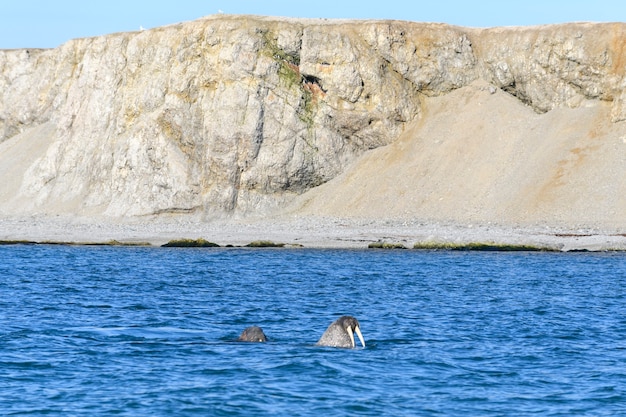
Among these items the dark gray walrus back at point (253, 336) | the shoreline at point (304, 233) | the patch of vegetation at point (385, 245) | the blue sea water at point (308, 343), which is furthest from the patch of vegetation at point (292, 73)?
the dark gray walrus back at point (253, 336)

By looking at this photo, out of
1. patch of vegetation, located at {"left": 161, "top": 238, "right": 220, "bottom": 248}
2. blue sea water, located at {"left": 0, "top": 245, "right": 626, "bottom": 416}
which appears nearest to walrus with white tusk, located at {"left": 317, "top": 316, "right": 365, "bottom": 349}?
blue sea water, located at {"left": 0, "top": 245, "right": 626, "bottom": 416}

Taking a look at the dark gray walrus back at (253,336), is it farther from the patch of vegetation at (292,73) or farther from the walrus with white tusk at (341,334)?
the patch of vegetation at (292,73)

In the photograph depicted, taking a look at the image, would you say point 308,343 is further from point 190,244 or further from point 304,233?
point 304,233

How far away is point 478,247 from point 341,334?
38187mm

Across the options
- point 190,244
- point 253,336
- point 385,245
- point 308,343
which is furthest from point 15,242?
point 308,343

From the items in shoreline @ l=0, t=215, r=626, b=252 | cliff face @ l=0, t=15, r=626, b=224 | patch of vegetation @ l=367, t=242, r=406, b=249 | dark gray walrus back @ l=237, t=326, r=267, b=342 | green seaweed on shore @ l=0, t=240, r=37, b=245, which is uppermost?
cliff face @ l=0, t=15, r=626, b=224

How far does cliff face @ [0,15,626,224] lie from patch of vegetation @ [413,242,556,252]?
20.0m

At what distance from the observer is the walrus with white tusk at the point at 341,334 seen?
23.9 meters

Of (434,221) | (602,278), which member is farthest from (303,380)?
(434,221)

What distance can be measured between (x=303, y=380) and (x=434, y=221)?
50.3 meters

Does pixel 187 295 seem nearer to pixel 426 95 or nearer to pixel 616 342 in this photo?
pixel 616 342

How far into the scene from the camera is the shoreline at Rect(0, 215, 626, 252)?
62.7 meters

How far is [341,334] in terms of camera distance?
24.5 meters

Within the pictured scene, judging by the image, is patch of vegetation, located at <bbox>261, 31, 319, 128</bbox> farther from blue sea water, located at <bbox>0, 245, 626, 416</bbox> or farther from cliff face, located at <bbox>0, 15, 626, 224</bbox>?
blue sea water, located at <bbox>0, 245, 626, 416</bbox>
